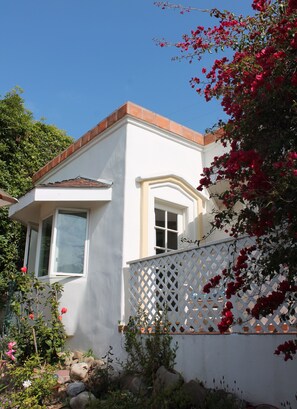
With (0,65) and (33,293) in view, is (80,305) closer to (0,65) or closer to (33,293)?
(33,293)

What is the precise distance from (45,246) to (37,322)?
1.96 meters

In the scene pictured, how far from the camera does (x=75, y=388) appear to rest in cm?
515

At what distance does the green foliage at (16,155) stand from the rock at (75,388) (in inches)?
188

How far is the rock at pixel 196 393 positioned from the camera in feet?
13.2

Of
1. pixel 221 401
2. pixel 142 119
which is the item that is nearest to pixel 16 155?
pixel 142 119

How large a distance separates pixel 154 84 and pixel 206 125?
4300 millimetres

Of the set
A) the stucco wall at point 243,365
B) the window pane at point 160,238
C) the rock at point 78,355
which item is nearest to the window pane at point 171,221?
the window pane at point 160,238

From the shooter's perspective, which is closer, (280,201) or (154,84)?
(280,201)

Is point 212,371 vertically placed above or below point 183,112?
below

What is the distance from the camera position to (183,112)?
8469 mm

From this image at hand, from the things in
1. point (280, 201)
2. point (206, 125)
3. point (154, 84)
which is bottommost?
point (280, 201)

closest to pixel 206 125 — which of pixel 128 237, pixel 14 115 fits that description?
pixel 128 237

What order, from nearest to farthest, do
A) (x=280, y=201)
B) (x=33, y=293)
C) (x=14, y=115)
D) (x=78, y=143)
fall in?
(x=280, y=201) < (x=33, y=293) < (x=78, y=143) < (x=14, y=115)

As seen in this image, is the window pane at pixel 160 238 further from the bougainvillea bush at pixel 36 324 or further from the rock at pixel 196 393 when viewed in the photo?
the rock at pixel 196 393
